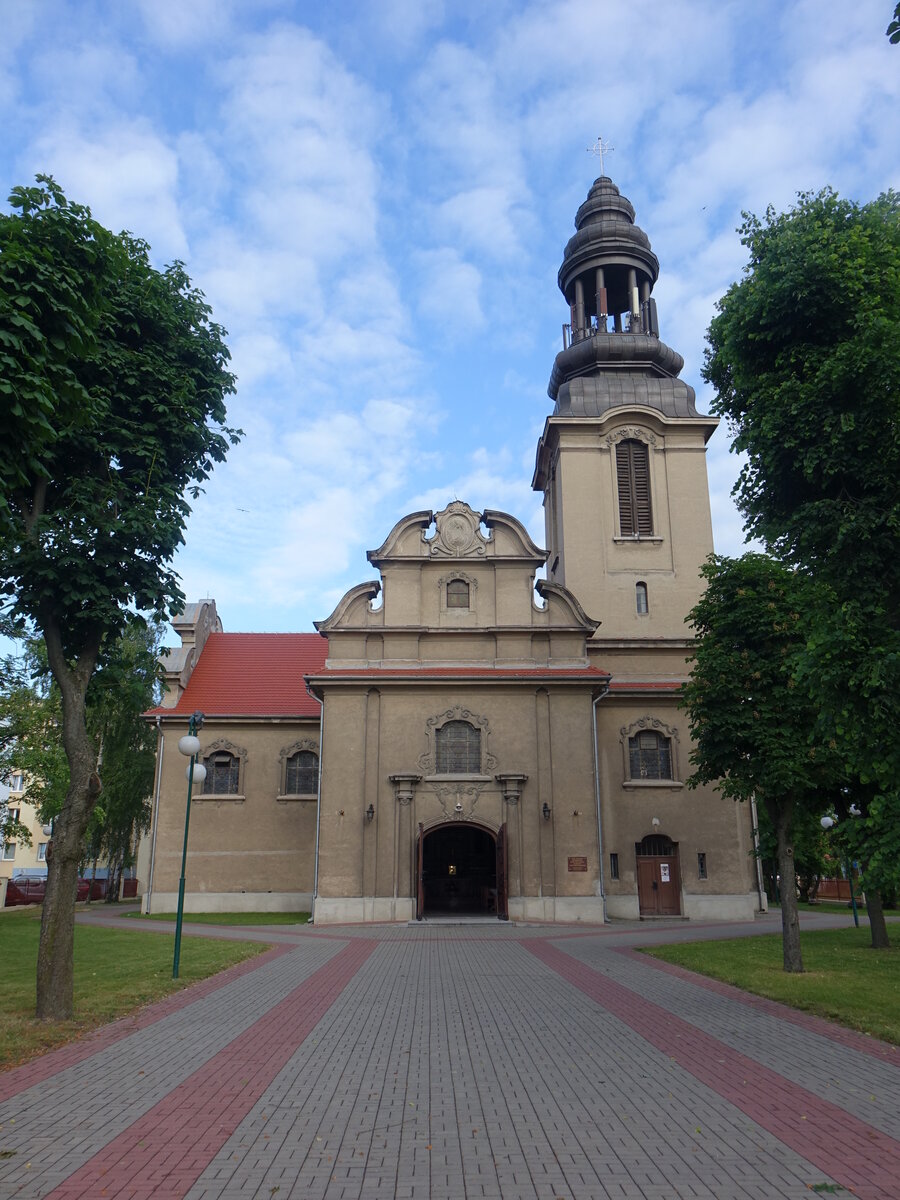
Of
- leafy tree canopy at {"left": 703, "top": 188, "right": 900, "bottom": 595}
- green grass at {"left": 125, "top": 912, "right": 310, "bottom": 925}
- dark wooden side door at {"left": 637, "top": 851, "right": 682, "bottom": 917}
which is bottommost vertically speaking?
green grass at {"left": 125, "top": 912, "right": 310, "bottom": 925}

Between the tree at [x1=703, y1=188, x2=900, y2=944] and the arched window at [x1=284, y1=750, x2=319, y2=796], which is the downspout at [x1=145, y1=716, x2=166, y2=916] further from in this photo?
the tree at [x1=703, y1=188, x2=900, y2=944]

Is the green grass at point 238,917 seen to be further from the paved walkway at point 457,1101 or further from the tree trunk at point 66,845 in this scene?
the tree trunk at point 66,845

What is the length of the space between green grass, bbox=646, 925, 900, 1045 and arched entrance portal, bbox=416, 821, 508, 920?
34.0 feet

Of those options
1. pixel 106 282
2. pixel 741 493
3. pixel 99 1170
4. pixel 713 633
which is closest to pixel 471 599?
pixel 713 633


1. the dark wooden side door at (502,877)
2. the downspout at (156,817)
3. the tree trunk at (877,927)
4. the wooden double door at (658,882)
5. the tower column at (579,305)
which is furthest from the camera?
the tower column at (579,305)

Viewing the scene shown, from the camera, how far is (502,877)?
2788 cm

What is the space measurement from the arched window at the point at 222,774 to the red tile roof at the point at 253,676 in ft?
5.47

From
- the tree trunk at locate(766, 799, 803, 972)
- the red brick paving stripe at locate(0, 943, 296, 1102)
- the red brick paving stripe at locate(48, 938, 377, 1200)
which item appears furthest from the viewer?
the tree trunk at locate(766, 799, 803, 972)

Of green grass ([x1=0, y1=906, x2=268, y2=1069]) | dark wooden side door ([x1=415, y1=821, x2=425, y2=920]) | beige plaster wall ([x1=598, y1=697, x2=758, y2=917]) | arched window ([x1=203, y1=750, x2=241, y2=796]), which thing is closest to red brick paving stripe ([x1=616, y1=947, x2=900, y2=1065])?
green grass ([x1=0, y1=906, x2=268, y2=1069])

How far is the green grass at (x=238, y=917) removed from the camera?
92.8 feet

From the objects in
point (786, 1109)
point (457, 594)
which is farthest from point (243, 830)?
point (786, 1109)

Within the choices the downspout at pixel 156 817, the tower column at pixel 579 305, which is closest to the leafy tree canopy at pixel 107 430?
the downspout at pixel 156 817

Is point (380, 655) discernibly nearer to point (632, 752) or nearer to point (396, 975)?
point (632, 752)

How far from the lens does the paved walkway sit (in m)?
6.31
